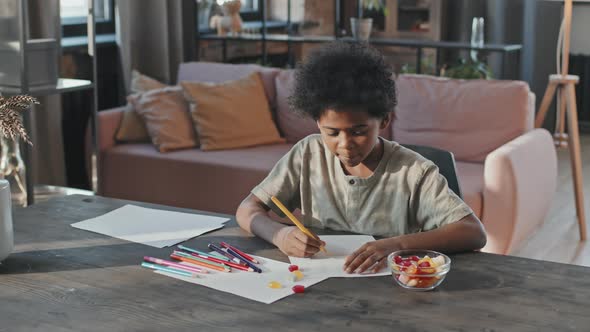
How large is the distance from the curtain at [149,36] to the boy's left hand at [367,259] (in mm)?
3333

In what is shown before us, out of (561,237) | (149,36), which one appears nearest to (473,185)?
(561,237)

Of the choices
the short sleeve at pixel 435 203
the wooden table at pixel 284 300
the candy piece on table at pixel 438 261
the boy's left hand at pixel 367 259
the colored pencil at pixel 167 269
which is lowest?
the wooden table at pixel 284 300

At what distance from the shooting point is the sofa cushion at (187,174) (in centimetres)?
370

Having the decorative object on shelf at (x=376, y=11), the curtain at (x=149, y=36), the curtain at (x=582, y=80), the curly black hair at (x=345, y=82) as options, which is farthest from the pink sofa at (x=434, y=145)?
the curtain at (x=582, y=80)

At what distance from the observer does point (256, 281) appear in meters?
1.57

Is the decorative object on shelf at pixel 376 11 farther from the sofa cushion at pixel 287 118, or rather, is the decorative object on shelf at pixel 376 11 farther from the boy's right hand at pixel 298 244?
the boy's right hand at pixel 298 244

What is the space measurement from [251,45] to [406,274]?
4188 mm

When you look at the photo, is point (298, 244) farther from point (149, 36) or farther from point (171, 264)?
point (149, 36)

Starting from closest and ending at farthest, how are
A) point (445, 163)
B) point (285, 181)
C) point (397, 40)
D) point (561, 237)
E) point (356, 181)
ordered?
point (356, 181) → point (285, 181) → point (445, 163) → point (561, 237) → point (397, 40)

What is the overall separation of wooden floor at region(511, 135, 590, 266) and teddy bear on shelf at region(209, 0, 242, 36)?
2.22m

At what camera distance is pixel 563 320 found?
54.1 inches

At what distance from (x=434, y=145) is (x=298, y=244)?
2.14 meters

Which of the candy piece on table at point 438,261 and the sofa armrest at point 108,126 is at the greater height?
the candy piece on table at point 438,261

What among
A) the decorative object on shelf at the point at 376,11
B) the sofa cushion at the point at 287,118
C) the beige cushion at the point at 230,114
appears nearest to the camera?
the beige cushion at the point at 230,114
